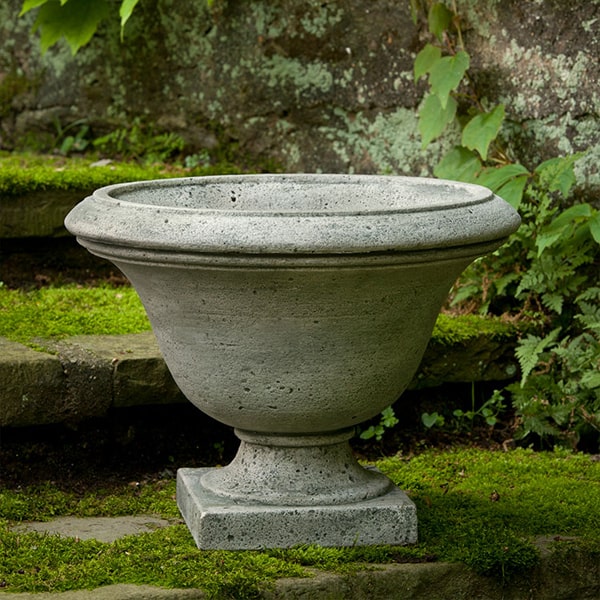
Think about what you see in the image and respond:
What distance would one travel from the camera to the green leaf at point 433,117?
391cm

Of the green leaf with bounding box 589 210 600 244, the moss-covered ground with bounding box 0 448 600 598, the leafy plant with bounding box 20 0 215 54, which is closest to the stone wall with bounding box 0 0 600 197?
the green leaf with bounding box 589 210 600 244

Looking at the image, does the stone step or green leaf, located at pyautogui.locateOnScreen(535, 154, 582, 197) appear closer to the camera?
the stone step

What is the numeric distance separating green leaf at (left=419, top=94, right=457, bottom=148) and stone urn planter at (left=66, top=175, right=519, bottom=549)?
3.14ft

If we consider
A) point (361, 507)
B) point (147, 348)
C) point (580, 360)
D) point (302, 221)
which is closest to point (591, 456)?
point (580, 360)

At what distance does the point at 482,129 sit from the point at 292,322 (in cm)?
157

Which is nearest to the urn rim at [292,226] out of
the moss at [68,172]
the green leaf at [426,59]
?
the green leaf at [426,59]

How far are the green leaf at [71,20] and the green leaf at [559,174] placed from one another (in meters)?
1.99

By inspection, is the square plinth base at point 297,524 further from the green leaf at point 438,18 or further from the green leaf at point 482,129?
the green leaf at point 438,18

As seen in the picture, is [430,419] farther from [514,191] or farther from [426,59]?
[426,59]

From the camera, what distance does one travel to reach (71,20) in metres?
4.69

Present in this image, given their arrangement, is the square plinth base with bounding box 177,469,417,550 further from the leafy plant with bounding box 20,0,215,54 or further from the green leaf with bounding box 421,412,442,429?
the leafy plant with bounding box 20,0,215,54

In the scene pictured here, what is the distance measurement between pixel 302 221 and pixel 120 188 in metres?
0.68

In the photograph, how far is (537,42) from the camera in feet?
12.5

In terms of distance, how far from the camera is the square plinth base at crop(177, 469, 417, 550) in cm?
269
